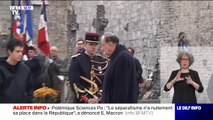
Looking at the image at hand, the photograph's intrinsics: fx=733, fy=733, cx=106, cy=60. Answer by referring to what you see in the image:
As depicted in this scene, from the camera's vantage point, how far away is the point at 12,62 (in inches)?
400

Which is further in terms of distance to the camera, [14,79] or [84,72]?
[84,72]

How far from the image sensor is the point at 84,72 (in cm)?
1136

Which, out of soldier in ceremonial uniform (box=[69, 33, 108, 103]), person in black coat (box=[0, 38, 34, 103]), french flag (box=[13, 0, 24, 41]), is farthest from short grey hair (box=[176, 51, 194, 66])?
french flag (box=[13, 0, 24, 41])

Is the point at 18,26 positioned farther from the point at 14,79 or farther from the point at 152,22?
the point at 14,79

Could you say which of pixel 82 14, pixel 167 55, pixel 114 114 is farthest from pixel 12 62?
pixel 82 14

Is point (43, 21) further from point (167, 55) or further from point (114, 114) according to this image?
point (114, 114)

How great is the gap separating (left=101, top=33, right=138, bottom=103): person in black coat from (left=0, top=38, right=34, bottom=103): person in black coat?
1112 millimetres

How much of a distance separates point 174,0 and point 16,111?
16118 millimetres

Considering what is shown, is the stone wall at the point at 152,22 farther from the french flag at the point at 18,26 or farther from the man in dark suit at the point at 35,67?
the man in dark suit at the point at 35,67

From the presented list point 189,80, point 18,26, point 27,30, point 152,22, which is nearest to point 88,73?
point 189,80

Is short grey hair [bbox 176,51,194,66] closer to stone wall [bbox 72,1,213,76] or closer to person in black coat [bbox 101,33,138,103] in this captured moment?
person in black coat [bbox 101,33,138,103]

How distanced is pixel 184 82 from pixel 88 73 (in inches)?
58.6

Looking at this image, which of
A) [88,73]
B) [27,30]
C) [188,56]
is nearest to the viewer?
[88,73]

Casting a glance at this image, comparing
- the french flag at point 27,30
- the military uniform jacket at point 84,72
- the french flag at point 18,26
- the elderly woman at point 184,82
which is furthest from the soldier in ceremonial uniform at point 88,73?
the french flag at point 18,26
